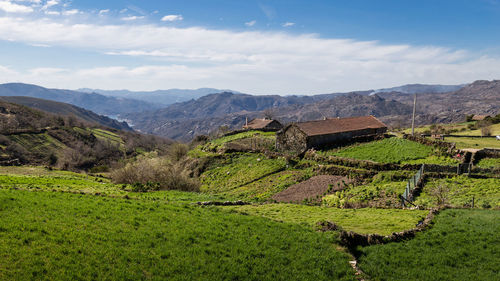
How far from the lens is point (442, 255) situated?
12766 mm

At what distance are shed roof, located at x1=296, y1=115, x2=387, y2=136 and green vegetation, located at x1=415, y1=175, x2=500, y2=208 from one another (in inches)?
912

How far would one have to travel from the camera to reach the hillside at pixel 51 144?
78812mm

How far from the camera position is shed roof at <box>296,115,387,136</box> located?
4853cm

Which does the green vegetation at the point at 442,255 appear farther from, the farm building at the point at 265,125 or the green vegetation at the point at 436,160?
the farm building at the point at 265,125

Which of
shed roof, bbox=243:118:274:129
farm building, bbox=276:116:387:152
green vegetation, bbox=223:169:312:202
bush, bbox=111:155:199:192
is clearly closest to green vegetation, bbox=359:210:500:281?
green vegetation, bbox=223:169:312:202

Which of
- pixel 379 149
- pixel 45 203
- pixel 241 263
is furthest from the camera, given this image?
pixel 379 149

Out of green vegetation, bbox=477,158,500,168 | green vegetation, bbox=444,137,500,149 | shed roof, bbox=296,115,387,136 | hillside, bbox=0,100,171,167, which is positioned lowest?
hillside, bbox=0,100,171,167

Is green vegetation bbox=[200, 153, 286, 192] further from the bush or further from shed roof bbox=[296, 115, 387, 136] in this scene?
shed roof bbox=[296, 115, 387, 136]

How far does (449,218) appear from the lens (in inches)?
674

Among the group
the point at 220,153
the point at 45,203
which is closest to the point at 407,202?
the point at 45,203

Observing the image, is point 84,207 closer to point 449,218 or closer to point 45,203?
point 45,203

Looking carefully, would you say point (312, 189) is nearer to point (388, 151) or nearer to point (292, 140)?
point (388, 151)

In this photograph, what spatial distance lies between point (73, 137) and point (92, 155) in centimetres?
2477

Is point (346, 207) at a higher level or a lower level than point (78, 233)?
lower
